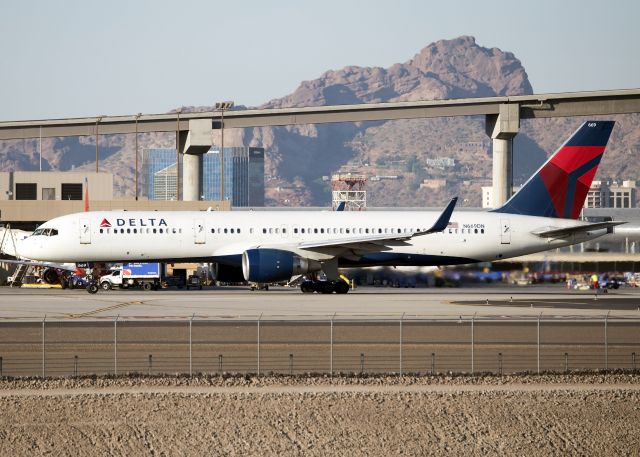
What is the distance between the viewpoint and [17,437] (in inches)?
949

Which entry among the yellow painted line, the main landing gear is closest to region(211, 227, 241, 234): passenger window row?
the main landing gear

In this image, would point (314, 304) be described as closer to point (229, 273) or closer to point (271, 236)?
point (271, 236)

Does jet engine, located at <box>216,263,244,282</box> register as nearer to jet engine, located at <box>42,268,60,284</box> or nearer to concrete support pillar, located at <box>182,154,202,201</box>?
jet engine, located at <box>42,268,60,284</box>

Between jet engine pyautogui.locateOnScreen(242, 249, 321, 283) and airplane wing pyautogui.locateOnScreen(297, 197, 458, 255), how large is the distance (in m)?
1.64

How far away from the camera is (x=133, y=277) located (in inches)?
2953

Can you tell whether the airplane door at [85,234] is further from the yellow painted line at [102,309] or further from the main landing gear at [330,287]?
the main landing gear at [330,287]

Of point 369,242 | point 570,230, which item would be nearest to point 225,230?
point 369,242

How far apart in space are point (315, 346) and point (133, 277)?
141 ft

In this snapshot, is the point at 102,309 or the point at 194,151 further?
the point at 194,151

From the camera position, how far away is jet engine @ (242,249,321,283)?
185 feet

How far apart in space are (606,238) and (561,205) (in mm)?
10661

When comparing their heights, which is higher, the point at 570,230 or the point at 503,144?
the point at 503,144

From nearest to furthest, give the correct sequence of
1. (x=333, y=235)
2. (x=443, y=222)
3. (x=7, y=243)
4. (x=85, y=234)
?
1. (x=443, y=222)
2. (x=85, y=234)
3. (x=333, y=235)
4. (x=7, y=243)

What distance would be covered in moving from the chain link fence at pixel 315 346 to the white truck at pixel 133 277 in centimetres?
3247
